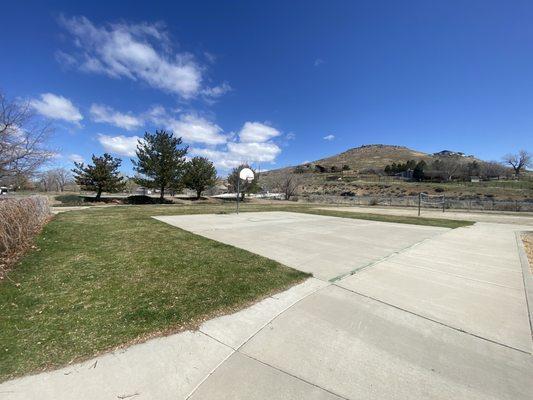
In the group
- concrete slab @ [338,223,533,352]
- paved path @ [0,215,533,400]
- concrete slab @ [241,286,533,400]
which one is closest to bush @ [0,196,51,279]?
paved path @ [0,215,533,400]

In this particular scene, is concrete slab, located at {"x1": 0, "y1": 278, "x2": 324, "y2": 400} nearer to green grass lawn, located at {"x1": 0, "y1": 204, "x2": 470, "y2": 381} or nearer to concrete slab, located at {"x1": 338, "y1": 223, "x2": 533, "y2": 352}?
green grass lawn, located at {"x1": 0, "y1": 204, "x2": 470, "y2": 381}

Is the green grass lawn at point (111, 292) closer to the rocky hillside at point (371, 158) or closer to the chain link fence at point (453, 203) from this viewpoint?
the chain link fence at point (453, 203)

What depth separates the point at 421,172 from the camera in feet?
251

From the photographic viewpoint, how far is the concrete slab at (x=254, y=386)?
2.11 meters

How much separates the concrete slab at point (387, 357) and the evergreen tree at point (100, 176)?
2688 centimetres

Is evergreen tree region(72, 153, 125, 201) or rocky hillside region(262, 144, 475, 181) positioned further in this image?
rocky hillside region(262, 144, 475, 181)

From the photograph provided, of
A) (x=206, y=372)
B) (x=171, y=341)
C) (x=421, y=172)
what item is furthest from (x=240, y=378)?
(x=421, y=172)

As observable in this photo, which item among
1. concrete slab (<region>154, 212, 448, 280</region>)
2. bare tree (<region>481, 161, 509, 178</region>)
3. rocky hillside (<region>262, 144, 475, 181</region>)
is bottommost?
concrete slab (<region>154, 212, 448, 280</region>)

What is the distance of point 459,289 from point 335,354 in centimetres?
305

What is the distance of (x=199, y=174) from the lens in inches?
1205

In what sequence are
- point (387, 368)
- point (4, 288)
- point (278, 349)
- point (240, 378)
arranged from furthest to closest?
point (4, 288) → point (278, 349) → point (387, 368) → point (240, 378)

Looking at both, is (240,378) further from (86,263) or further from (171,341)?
(86,263)

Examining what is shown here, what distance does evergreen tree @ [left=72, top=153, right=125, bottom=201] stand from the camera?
25250 millimetres

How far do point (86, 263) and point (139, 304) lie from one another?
7.81ft
